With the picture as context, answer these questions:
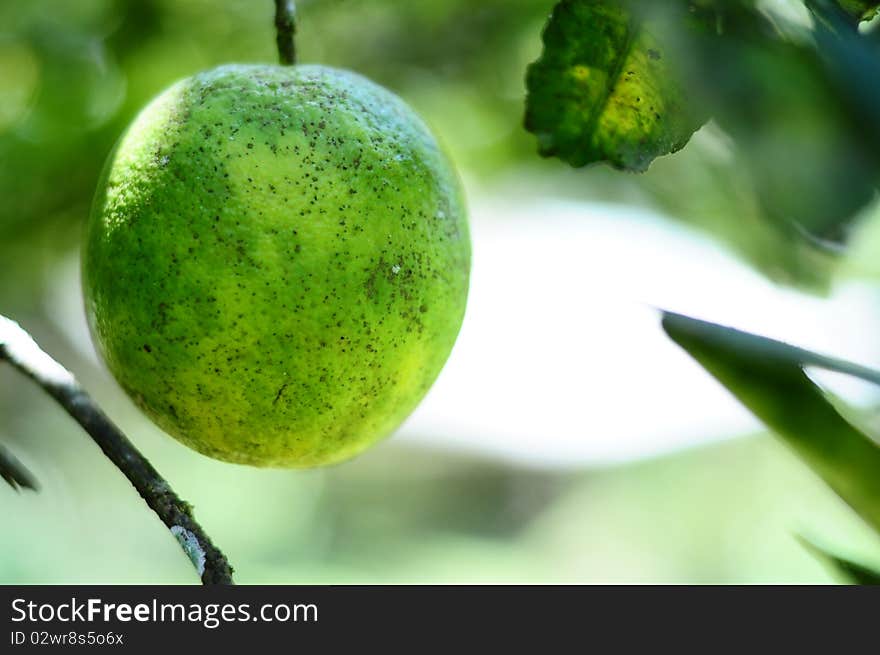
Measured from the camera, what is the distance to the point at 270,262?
1.15 metres

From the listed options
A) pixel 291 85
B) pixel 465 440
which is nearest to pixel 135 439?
pixel 465 440

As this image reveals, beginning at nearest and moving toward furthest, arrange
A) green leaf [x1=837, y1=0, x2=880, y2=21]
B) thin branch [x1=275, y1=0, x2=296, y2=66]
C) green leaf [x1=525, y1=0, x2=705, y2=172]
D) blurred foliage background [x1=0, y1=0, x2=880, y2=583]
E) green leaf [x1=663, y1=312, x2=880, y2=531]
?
green leaf [x1=663, y1=312, x2=880, y2=531]
green leaf [x1=837, y1=0, x2=880, y2=21]
green leaf [x1=525, y1=0, x2=705, y2=172]
thin branch [x1=275, y1=0, x2=296, y2=66]
blurred foliage background [x1=0, y1=0, x2=880, y2=583]

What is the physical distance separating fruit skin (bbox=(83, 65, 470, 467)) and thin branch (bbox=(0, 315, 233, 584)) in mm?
222

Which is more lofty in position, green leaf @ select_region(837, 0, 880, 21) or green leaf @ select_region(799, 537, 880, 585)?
green leaf @ select_region(837, 0, 880, 21)

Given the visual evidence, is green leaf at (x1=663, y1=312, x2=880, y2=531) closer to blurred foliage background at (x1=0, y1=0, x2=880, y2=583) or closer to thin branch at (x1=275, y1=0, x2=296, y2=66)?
blurred foliage background at (x1=0, y1=0, x2=880, y2=583)

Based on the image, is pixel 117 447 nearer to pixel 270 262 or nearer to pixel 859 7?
pixel 270 262

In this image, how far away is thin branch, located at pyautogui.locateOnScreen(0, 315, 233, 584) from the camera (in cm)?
92

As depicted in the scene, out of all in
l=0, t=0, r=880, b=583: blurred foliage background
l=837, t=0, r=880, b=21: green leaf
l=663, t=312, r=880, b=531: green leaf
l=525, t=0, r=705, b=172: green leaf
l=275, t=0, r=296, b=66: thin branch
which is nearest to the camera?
l=663, t=312, r=880, b=531: green leaf

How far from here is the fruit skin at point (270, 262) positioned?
1.15 meters

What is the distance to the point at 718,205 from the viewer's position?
205cm

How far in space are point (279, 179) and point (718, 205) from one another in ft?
3.91

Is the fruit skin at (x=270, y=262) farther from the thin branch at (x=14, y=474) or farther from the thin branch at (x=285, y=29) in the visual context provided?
the thin branch at (x=14, y=474)

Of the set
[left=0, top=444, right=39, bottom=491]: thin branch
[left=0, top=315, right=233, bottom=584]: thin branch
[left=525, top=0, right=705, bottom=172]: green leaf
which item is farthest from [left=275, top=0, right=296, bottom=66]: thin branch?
[left=0, top=444, right=39, bottom=491]: thin branch

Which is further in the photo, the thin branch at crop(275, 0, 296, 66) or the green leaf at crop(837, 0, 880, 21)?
the thin branch at crop(275, 0, 296, 66)
